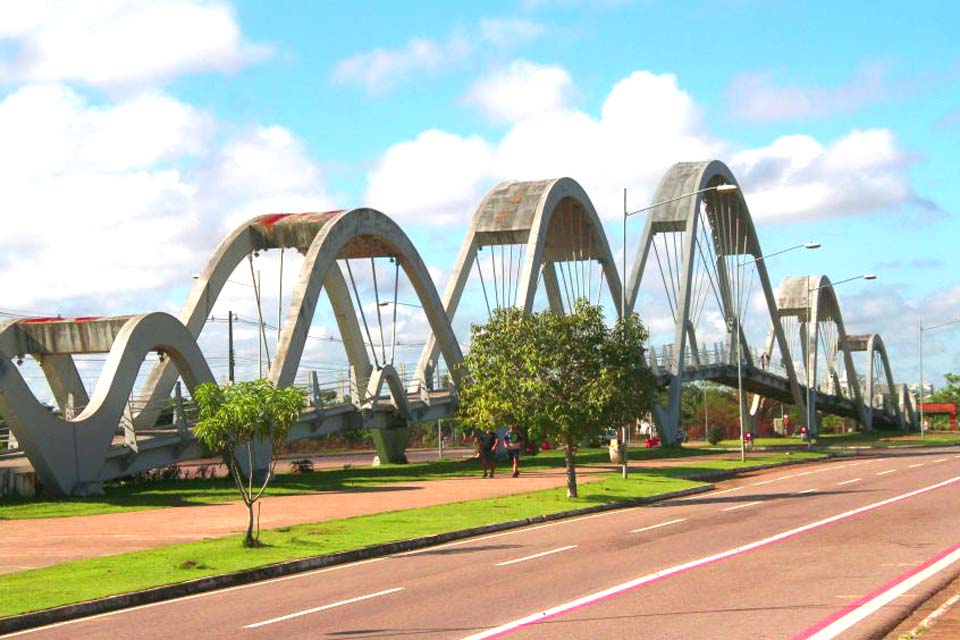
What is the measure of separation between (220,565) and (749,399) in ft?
354

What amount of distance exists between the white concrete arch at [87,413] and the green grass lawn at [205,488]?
0.74m

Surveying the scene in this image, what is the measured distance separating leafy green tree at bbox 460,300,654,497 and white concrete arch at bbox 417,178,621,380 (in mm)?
21276

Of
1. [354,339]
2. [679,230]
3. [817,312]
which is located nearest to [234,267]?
[354,339]

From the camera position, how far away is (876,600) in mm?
13734

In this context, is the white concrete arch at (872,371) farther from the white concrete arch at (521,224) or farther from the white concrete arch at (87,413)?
the white concrete arch at (87,413)

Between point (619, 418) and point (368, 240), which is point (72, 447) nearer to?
point (619, 418)

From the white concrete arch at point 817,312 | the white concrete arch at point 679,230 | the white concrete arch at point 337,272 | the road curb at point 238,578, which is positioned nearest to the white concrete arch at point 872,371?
the white concrete arch at point 817,312

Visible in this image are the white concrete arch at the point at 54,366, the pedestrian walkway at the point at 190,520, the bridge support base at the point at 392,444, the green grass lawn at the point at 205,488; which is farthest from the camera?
the bridge support base at the point at 392,444

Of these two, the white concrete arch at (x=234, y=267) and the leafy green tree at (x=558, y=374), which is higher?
the white concrete arch at (x=234, y=267)

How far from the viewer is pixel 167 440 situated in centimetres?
3675

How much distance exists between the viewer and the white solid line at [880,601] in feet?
38.8

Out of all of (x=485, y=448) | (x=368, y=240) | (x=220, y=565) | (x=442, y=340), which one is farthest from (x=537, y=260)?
(x=220, y=565)

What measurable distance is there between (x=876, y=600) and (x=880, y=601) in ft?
0.29

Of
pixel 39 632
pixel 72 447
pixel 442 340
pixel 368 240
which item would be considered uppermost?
pixel 368 240
